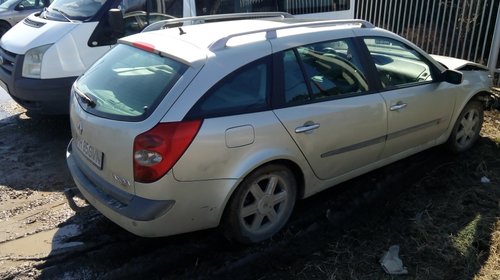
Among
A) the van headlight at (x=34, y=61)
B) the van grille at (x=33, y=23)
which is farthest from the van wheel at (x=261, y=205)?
the van grille at (x=33, y=23)

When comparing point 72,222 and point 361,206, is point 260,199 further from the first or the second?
point 72,222

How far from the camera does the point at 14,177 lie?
15.1 feet

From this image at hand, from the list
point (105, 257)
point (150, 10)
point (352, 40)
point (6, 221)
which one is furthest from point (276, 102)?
point (150, 10)

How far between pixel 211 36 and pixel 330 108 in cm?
102

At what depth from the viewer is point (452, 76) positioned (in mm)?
4285

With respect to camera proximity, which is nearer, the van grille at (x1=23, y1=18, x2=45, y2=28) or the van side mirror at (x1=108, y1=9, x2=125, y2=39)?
the van side mirror at (x1=108, y1=9, x2=125, y2=39)

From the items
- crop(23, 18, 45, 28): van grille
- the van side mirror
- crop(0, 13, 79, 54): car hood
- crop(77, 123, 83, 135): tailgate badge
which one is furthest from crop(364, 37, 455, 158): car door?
crop(23, 18, 45, 28): van grille

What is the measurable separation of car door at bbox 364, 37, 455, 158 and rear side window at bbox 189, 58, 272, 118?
3.91 ft

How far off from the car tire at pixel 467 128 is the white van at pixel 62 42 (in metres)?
3.60

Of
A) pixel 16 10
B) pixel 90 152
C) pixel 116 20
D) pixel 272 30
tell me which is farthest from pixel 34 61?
pixel 16 10

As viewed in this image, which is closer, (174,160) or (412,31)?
(174,160)

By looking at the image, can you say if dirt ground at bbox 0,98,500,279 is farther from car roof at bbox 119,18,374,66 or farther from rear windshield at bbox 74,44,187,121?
car roof at bbox 119,18,374,66

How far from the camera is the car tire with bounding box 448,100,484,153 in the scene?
4828 millimetres

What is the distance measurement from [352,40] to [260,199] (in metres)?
1.52
